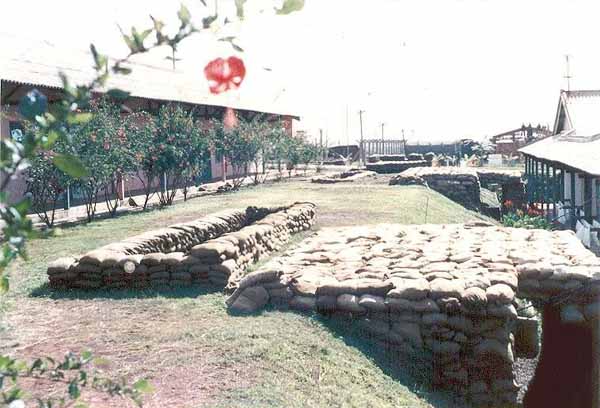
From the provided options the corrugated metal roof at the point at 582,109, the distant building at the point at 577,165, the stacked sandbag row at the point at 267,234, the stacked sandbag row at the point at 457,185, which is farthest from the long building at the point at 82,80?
the corrugated metal roof at the point at 582,109

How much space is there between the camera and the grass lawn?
4.59 metres

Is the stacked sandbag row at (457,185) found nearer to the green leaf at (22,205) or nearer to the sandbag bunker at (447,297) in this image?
the sandbag bunker at (447,297)

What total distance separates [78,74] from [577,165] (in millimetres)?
12912

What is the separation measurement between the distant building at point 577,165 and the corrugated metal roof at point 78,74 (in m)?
6.53

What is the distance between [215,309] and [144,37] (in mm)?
5387

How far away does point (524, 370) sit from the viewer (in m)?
8.41

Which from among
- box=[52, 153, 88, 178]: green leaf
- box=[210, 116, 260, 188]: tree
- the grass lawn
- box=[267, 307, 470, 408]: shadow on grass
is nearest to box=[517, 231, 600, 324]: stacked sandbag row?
box=[267, 307, 470, 408]: shadow on grass

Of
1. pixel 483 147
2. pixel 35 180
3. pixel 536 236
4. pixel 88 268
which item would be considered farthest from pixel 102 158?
pixel 483 147

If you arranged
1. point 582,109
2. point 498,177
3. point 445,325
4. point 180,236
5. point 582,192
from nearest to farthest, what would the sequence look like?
point 445,325
point 180,236
point 582,192
point 582,109
point 498,177

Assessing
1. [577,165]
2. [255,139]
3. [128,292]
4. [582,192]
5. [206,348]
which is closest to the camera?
[206,348]

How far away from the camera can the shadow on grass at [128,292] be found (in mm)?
7301

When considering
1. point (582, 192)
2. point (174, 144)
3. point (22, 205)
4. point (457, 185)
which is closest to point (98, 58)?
point (22, 205)

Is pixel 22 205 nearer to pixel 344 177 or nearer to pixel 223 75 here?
pixel 223 75

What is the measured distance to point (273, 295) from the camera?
6.75m
